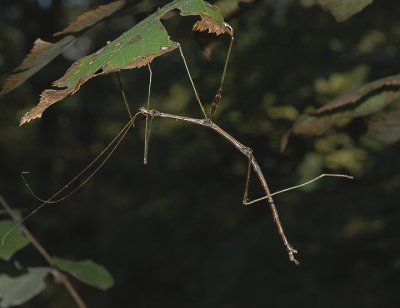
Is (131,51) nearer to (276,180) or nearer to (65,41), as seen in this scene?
(65,41)

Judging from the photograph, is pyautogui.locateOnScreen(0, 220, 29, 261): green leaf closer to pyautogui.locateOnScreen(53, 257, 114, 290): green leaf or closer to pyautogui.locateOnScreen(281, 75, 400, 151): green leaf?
pyautogui.locateOnScreen(53, 257, 114, 290): green leaf

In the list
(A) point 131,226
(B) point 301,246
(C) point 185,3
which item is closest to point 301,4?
(B) point 301,246

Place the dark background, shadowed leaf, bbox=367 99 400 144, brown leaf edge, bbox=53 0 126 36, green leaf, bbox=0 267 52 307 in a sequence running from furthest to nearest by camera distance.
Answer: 1. the dark background
2. green leaf, bbox=0 267 52 307
3. shadowed leaf, bbox=367 99 400 144
4. brown leaf edge, bbox=53 0 126 36

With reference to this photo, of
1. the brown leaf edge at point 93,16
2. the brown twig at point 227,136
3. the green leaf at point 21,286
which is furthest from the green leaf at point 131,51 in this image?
the green leaf at point 21,286

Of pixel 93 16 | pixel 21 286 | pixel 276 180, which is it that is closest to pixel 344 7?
pixel 93 16

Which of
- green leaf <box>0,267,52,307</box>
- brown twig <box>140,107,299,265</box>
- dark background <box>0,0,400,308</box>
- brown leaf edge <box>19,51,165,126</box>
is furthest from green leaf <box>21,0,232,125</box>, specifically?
dark background <box>0,0,400,308</box>

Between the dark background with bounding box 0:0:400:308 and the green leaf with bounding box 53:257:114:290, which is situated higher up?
the green leaf with bounding box 53:257:114:290

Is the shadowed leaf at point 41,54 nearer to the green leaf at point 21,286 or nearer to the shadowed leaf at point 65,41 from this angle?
the shadowed leaf at point 65,41
